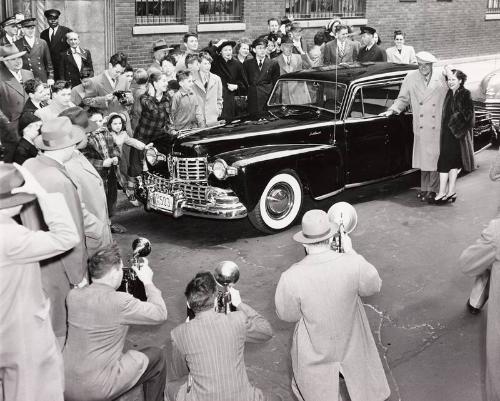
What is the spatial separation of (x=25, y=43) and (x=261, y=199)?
467cm

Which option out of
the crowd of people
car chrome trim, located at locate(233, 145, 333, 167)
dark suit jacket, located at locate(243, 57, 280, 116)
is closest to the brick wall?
dark suit jacket, located at locate(243, 57, 280, 116)

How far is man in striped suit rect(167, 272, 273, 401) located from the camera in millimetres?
3883

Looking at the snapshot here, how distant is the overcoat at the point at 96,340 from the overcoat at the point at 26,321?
0.50 ft

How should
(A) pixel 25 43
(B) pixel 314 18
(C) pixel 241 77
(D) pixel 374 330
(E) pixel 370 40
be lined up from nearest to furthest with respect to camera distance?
(D) pixel 374 330
(A) pixel 25 43
(C) pixel 241 77
(E) pixel 370 40
(B) pixel 314 18

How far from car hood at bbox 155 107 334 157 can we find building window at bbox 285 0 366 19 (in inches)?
347

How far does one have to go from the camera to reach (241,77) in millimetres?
11562

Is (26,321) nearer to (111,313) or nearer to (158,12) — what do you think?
(111,313)

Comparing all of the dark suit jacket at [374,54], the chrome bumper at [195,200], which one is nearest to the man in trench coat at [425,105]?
the chrome bumper at [195,200]

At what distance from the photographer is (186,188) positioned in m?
8.30

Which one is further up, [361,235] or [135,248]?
[135,248]

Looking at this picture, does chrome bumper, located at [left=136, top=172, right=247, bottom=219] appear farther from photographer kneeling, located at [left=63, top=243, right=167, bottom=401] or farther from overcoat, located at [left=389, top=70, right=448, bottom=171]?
photographer kneeling, located at [left=63, top=243, right=167, bottom=401]

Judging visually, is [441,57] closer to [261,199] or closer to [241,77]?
[241,77]

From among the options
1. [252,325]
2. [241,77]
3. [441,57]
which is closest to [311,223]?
[252,325]

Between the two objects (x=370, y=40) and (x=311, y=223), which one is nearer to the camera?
(x=311, y=223)
